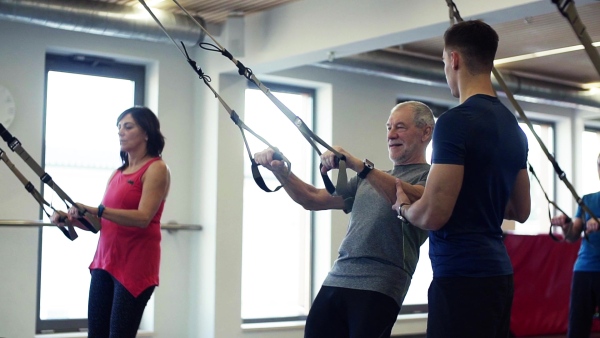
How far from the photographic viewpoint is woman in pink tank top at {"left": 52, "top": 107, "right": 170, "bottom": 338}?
3.20 metres

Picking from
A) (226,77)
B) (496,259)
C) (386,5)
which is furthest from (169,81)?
(496,259)

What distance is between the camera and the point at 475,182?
2025mm

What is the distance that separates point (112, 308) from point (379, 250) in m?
1.26

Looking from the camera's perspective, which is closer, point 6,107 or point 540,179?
point 6,107

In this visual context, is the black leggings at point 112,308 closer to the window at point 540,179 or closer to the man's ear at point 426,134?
the man's ear at point 426,134

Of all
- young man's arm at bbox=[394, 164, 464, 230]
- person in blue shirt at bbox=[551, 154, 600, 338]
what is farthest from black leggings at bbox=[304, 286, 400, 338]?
person in blue shirt at bbox=[551, 154, 600, 338]

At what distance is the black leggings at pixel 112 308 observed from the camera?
3158mm

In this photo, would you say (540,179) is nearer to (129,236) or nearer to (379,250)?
(129,236)

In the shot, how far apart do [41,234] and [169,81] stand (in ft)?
5.21

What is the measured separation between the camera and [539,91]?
8.06 metres

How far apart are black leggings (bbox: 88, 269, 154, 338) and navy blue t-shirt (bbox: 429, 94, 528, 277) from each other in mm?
1551

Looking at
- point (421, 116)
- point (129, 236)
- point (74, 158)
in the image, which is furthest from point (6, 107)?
point (421, 116)

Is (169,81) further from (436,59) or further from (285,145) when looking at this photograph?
(436,59)

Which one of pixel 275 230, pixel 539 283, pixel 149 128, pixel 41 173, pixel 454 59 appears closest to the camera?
pixel 454 59
